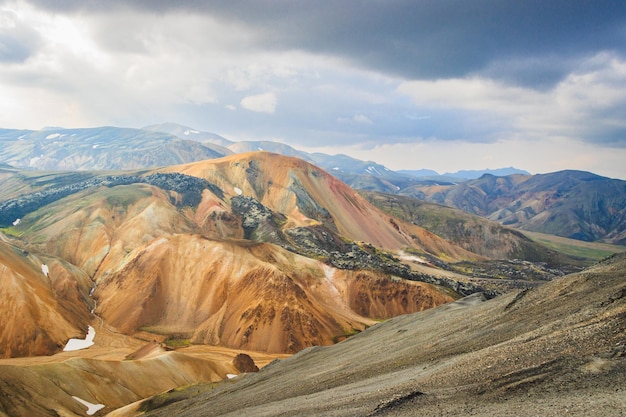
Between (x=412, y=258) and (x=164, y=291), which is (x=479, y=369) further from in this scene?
(x=412, y=258)

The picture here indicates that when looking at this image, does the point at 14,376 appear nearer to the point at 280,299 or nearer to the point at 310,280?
the point at 280,299

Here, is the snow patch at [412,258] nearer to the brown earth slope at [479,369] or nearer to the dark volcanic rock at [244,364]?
the dark volcanic rock at [244,364]

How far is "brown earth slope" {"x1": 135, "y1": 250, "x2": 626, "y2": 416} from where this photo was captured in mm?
20875

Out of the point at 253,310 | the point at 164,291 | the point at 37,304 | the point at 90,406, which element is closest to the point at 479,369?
the point at 90,406

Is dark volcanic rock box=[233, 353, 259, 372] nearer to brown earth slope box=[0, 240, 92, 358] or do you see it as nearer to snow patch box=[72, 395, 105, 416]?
snow patch box=[72, 395, 105, 416]

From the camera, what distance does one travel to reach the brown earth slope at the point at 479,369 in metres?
20.9

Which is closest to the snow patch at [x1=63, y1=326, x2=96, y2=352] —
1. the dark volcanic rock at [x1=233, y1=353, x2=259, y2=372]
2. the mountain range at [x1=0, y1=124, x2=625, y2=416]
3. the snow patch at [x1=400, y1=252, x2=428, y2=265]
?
the mountain range at [x1=0, y1=124, x2=625, y2=416]

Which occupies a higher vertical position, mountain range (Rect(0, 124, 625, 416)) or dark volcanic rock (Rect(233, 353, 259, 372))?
mountain range (Rect(0, 124, 625, 416))

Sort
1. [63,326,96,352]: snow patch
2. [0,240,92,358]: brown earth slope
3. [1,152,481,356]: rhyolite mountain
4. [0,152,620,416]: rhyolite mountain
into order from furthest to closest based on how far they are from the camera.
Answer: [1,152,481,356]: rhyolite mountain → [63,326,96,352]: snow patch → [0,240,92,358]: brown earth slope → [0,152,620,416]: rhyolite mountain

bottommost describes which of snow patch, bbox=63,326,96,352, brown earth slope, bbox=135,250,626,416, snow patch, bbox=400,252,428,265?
snow patch, bbox=63,326,96,352

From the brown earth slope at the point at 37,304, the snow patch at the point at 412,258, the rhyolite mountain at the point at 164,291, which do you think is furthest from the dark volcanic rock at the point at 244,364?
the snow patch at the point at 412,258

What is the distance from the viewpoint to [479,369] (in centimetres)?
2547

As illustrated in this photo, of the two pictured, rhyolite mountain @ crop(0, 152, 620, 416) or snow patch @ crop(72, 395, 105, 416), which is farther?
rhyolite mountain @ crop(0, 152, 620, 416)

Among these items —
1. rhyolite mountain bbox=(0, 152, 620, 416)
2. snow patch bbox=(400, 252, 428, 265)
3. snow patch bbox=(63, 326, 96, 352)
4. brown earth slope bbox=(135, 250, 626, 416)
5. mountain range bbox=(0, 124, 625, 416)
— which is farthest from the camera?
snow patch bbox=(400, 252, 428, 265)
